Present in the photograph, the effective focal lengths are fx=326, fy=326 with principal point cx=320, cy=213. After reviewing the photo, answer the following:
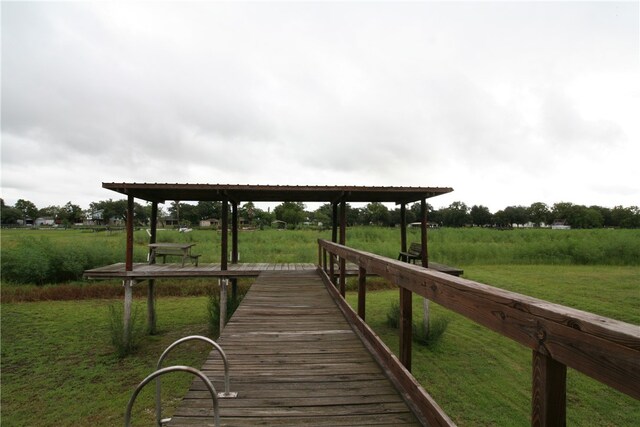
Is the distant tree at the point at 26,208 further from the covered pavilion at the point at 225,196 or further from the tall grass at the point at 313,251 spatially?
the covered pavilion at the point at 225,196

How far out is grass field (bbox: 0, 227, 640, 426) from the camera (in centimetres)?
569

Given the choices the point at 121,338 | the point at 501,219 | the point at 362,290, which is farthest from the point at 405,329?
the point at 501,219

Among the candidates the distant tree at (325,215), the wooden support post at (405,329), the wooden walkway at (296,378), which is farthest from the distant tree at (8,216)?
the wooden support post at (405,329)

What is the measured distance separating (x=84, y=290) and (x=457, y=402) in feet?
49.5

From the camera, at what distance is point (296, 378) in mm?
2904

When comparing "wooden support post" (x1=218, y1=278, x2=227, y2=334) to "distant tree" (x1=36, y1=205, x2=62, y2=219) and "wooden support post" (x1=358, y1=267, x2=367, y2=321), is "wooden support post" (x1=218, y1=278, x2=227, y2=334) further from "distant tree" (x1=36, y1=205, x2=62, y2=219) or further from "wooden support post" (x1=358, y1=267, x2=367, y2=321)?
"distant tree" (x1=36, y1=205, x2=62, y2=219)

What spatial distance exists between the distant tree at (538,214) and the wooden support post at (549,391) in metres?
111

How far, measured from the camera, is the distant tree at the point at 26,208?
10912cm

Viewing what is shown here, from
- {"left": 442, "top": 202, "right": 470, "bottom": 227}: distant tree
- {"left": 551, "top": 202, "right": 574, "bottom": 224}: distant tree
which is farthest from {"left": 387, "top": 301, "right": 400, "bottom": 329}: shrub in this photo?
{"left": 551, "top": 202, "right": 574, "bottom": 224}: distant tree

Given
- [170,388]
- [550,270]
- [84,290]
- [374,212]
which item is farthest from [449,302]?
[374,212]

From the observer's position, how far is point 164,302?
43.5ft

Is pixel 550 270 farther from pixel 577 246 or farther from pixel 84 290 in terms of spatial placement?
pixel 84 290

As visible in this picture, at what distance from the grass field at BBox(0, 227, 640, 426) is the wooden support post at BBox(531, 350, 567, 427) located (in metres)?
5.16

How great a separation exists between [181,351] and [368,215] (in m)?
64.2
